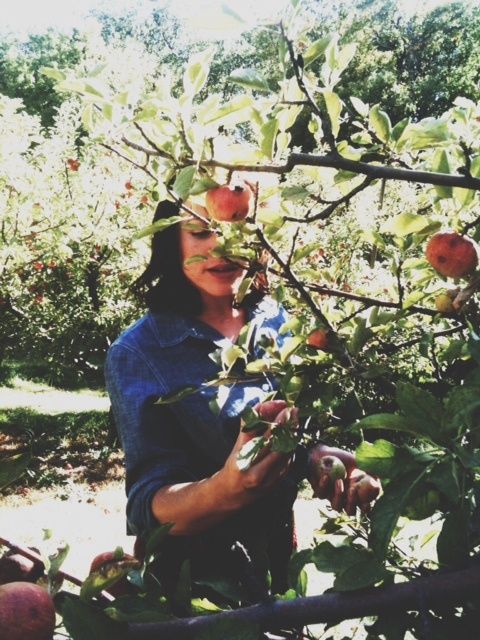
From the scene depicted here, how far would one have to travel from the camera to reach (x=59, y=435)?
6.96 metres

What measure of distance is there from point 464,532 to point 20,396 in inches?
371

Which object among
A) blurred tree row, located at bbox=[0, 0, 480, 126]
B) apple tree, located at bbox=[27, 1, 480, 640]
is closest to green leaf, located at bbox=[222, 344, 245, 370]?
apple tree, located at bbox=[27, 1, 480, 640]

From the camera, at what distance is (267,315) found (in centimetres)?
153

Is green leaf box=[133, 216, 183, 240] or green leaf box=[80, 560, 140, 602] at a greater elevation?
green leaf box=[133, 216, 183, 240]

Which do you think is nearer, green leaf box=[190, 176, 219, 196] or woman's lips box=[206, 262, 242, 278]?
green leaf box=[190, 176, 219, 196]

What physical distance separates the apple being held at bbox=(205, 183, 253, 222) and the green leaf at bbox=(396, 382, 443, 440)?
1.45 ft

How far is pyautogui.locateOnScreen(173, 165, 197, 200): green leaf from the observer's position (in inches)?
29.0

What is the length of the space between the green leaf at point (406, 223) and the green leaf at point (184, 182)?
0.39m

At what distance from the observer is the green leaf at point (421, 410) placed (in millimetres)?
578

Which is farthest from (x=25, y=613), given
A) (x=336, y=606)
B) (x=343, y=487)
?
(x=343, y=487)

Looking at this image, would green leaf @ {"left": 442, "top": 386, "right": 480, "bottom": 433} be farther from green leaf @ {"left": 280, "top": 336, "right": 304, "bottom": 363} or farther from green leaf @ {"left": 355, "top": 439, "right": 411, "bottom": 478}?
green leaf @ {"left": 280, "top": 336, "right": 304, "bottom": 363}

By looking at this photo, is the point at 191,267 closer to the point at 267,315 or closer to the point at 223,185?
the point at 267,315

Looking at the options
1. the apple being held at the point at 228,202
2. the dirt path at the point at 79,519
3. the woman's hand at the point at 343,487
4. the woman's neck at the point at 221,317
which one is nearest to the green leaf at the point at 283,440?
the woman's hand at the point at 343,487

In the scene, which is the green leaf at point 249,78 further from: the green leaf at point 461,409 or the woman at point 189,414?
the green leaf at point 461,409
